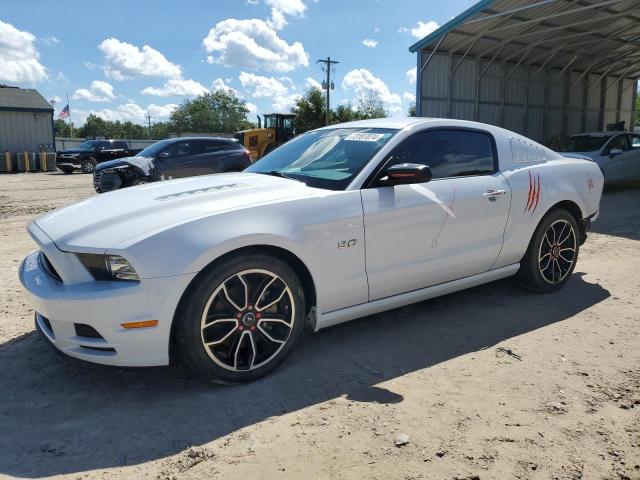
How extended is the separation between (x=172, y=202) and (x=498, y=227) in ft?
8.33

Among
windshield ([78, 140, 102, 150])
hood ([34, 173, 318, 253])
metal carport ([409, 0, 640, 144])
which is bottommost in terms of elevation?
hood ([34, 173, 318, 253])

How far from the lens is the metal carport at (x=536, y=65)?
51.1ft

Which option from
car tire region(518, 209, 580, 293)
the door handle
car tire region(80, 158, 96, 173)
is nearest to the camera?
the door handle

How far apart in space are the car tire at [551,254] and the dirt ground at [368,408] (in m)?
0.47

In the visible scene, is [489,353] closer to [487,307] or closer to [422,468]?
[487,307]

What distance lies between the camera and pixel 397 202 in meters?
3.50

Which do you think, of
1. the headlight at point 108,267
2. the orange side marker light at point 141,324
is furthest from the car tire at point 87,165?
the orange side marker light at point 141,324

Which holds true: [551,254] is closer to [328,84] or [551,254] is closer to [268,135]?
[268,135]

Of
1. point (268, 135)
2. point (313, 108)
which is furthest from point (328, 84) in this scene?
point (268, 135)

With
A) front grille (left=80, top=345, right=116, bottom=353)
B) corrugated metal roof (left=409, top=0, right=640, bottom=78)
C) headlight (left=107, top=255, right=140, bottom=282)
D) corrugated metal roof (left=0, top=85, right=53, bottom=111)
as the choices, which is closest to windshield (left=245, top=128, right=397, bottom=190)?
headlight (left=107, top=255, right=140, bottom=282)

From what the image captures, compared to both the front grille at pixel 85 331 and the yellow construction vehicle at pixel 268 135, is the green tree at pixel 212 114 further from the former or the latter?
the front grille at pixel 85 331

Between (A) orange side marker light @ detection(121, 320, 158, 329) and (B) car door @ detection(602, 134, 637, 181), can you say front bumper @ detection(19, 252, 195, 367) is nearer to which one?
(A) orange side marker light @ detection(121, 320, 158, 329)

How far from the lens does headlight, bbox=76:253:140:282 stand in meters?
2.72

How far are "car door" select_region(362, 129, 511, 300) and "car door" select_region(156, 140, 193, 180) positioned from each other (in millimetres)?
9010
